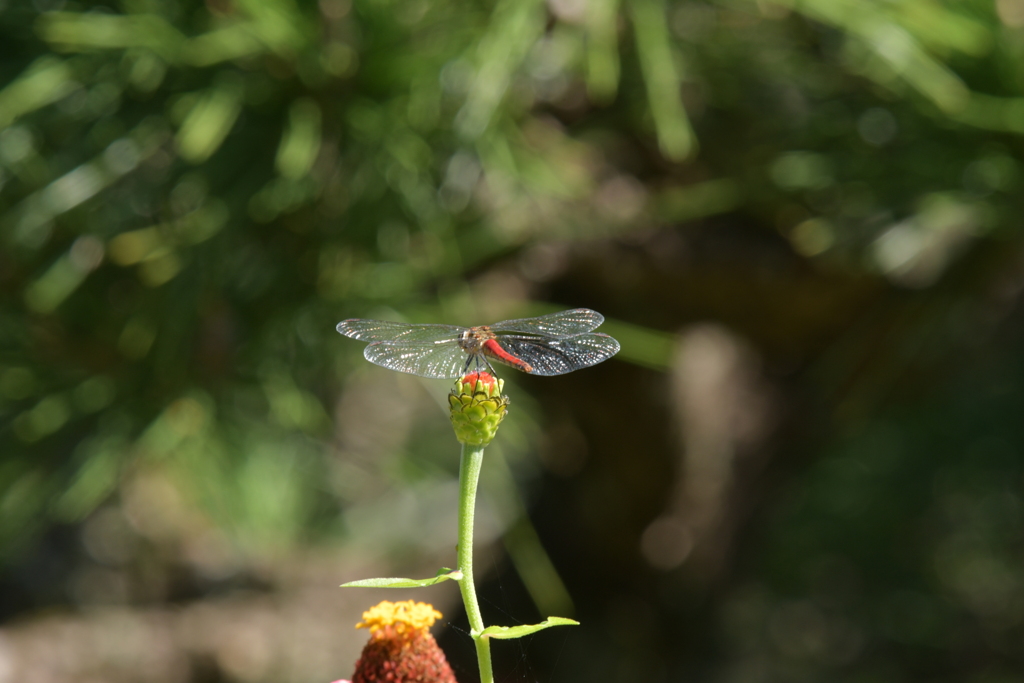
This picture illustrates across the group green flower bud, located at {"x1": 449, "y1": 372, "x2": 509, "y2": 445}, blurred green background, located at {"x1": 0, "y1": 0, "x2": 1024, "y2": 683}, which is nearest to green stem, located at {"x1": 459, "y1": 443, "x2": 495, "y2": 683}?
green flower bud, located at {"x1": 449, "y1": 372, "x2": 509, "y2": 445}

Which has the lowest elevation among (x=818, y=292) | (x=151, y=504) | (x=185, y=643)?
(x=185, y=643)

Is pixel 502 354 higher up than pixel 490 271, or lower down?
higher up

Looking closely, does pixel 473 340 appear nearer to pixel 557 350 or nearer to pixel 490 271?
pixel 557 350

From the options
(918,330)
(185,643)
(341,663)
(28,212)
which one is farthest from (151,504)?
(918,330)

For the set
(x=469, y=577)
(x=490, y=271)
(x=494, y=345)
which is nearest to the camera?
(x=469, y=577)

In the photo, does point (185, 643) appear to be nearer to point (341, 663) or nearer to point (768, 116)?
point (341, 663)

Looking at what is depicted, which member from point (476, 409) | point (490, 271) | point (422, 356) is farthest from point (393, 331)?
point (490, 271)

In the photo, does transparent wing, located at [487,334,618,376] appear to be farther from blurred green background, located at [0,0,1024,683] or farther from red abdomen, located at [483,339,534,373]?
blurred green background, located at [0,0,1024,683]
